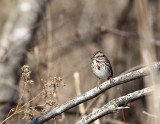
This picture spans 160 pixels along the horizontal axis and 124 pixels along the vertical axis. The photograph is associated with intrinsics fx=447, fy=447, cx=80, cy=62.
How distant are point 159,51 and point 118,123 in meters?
2.47

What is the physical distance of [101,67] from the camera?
3.46 meters

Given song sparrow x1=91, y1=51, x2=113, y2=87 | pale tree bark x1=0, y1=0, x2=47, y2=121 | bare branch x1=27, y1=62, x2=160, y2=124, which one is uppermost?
pale tree bark x1=0, y1=0, x2=47, y2=121

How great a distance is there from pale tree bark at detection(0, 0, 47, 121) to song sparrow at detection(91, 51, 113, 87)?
1641mm

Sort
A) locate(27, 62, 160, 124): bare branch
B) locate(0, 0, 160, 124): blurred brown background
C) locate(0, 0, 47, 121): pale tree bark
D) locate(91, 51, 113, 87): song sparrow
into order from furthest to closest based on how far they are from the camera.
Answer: locate(0, 0, 160, 124): blurred brown background
locate(0, 0, 47, 121): pale tree bark
locate(91, 51, 113, 87): song sparrow
locate(27, 62, 160, 124): bare branch

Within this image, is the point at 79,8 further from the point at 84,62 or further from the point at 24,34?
the point at 24,34

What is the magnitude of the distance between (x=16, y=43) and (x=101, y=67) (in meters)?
2.35

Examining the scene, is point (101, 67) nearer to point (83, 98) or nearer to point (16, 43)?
point (83, 98)

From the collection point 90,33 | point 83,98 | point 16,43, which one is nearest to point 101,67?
point 83,98

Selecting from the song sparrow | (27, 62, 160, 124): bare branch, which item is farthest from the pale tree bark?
(27, 62, 160, 124): bare branch

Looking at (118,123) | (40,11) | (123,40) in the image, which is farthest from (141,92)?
(123,40)

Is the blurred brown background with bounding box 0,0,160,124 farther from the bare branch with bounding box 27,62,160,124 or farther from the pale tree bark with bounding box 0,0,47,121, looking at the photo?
the bare branch with bounding box 27,62,160,124

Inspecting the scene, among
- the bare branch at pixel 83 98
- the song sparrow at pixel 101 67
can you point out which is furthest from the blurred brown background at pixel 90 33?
the bare branch at pixel 83 98

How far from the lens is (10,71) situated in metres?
5.45

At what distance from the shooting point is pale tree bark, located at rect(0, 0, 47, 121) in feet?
17.2
